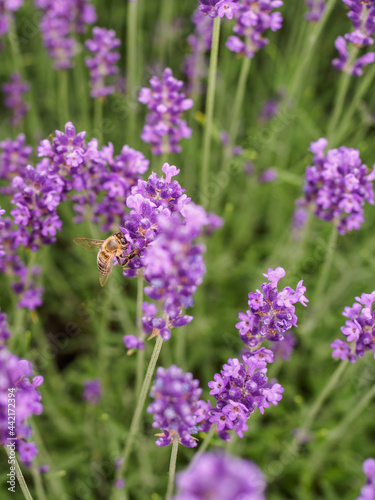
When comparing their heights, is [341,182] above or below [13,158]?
above

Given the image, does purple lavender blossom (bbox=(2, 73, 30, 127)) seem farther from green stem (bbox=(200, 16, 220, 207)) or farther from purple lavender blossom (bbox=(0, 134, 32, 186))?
green stem (bbox=(200, 16, 220, 207))

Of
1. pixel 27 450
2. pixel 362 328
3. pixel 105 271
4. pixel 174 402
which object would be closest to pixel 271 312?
pixel 362 328

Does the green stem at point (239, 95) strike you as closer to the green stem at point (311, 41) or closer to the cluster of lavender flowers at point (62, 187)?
the green stem at point (311, 41)

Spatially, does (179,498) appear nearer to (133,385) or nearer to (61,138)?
(61,138)

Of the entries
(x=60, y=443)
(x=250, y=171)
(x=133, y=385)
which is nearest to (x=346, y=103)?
(x=250, y=171)

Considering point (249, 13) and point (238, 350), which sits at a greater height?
point (249, 13)

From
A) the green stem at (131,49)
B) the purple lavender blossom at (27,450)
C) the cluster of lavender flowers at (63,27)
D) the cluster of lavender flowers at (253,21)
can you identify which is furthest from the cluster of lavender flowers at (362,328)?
the cluster of lavender flowers at (63,27)

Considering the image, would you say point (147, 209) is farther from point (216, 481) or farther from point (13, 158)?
point (13, 158)
